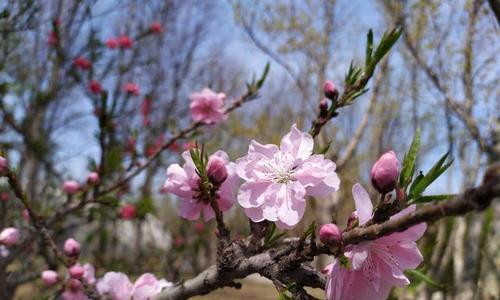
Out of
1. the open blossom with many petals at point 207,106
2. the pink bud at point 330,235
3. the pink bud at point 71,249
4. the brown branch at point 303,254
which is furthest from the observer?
the open blossom with many petals at point 207,106

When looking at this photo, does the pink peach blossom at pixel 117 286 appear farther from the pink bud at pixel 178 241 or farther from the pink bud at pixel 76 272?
the pink bud at pixel 178 241

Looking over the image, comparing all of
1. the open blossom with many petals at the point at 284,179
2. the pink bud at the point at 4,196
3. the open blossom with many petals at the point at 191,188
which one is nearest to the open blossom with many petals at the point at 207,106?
the open blossom with many petals at the point at 191,188

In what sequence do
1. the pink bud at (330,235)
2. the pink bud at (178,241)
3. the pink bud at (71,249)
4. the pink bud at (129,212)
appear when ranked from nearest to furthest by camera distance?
the pink bud at (330,235), the pink bud at (71,249), the pink bud at (129,212), the pink bud at (178,241)

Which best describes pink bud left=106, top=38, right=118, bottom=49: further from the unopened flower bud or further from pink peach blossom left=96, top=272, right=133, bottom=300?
the unopened flower bud

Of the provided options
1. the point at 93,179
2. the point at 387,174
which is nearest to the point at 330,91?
the point at 387,174

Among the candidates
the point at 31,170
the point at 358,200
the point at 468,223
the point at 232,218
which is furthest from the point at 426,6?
the point at 232,218

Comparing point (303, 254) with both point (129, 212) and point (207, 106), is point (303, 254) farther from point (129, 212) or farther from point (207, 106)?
point (129, 212)

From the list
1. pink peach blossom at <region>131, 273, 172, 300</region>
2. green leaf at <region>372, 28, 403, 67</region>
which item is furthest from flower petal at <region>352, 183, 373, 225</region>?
pink peach blossom at <region>131, 273, 172, 300</region>
